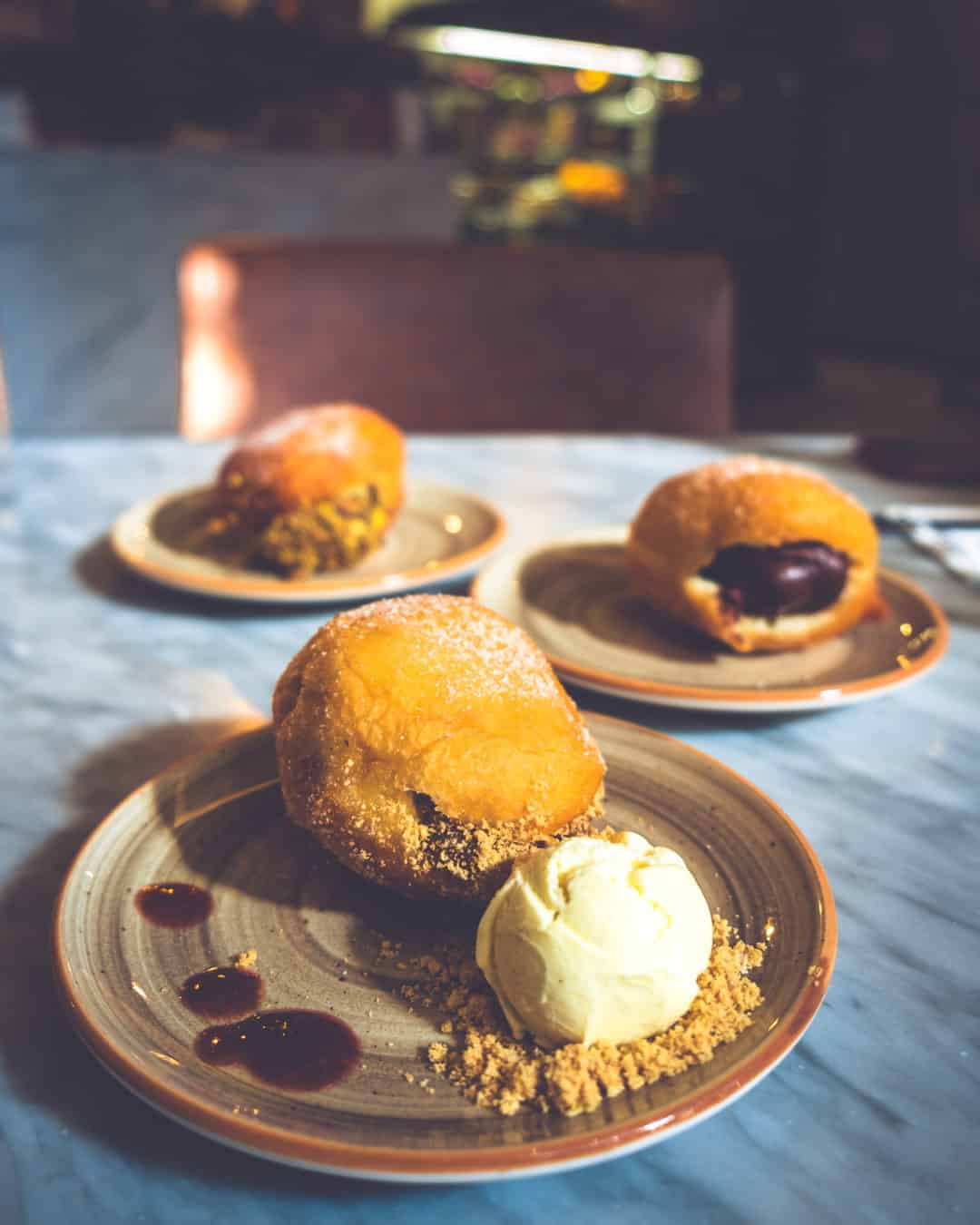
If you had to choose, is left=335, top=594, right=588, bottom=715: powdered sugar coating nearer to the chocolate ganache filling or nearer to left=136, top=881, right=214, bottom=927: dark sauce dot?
left=136, top=881, right=214, bottom=927: dark sauce dot

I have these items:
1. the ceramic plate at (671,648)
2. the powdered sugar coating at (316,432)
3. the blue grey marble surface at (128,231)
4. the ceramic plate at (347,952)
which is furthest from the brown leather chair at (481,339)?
A: the blue grey marble surface at (128,231)

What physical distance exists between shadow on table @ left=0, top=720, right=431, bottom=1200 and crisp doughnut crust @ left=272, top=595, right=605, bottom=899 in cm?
16

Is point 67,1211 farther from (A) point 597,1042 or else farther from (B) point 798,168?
(B) point 798,168

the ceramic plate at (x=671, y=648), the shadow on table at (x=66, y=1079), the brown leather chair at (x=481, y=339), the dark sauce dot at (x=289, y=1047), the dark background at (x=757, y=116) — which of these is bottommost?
the shadow on table at (x=66, y=1079)

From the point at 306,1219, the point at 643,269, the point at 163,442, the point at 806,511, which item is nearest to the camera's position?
the point at 306,1219

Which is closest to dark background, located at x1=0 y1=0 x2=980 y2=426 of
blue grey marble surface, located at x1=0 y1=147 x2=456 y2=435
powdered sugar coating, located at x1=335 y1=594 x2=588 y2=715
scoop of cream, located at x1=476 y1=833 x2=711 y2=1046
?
blue grey marble surface, located at x1=0 y1=147 x2=456 y2=435

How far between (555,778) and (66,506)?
3.19ft

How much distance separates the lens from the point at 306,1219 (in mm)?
411

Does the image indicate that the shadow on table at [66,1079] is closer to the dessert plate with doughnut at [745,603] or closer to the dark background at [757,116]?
the dessert plate with doughnut at [745,603]

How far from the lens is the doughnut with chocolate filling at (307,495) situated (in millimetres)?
1063

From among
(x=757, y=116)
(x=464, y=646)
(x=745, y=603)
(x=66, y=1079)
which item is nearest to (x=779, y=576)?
(x=745, y=603)

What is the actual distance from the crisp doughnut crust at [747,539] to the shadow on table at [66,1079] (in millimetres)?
519

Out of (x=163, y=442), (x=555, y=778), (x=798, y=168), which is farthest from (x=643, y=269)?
(x=798, y=168)

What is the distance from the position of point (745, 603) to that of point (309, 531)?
1.44ft
